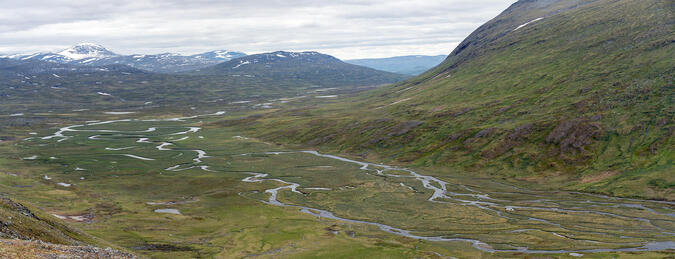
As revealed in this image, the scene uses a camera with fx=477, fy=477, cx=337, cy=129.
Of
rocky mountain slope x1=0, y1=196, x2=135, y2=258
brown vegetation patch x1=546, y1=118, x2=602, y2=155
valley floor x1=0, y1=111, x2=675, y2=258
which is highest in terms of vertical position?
rocky mountain slope x1=0, y1=196, x2=135, y2=258

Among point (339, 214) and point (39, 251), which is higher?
point (39, 251)

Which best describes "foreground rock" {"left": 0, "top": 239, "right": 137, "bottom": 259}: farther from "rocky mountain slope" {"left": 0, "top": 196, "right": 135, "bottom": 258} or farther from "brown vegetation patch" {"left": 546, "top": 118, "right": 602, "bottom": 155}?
"brown vegetation patch" {"left": 546, "top": 118, "right": 602, "bottom": 155}

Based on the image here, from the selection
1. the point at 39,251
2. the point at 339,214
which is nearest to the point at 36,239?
the point at 39,251

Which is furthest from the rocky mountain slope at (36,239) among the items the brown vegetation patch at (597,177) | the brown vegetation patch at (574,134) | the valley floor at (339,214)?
the brown vegetation patch at (574,134)

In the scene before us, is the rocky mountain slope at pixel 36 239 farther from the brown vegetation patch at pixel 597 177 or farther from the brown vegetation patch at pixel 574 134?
the brown vegetation patch at pixel 574 134

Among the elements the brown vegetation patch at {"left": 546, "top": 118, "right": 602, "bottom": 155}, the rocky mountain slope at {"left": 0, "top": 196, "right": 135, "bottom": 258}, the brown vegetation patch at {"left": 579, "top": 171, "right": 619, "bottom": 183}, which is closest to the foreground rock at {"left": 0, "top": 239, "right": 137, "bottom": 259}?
the rocky mountain slope at {"left": 0, "top": 196, "right": 135, "bottom": 258}

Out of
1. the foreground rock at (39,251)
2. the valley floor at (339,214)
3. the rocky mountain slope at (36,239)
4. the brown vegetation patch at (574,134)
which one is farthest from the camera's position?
the brown vegetation patch at (574,134)

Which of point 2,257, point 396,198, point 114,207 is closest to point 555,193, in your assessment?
point 396,198

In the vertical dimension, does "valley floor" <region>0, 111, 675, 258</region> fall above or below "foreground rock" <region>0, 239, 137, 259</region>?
below

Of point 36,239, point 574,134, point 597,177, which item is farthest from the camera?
point 574,134

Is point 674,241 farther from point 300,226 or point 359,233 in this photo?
point 300,226

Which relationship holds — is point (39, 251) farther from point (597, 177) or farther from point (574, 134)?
point (574, 134)
